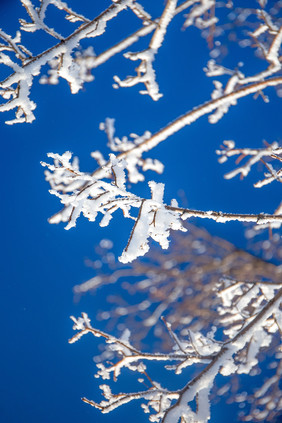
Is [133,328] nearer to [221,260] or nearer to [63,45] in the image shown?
[221,260]

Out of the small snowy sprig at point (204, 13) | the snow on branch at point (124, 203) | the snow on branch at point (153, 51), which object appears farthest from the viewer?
the small snowy sprig at point (204, 13)

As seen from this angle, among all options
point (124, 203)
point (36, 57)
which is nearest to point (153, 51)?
point (36, 57)

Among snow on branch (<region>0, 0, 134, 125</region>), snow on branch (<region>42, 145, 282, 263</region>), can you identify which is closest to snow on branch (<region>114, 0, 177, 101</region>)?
snow on branch (<region>0, 0, 134, 125</region>)

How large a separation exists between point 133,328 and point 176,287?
1.03 metres

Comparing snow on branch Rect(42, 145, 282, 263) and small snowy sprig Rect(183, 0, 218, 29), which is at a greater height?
small snowy sprig Rect(183, 0, 218, 29)

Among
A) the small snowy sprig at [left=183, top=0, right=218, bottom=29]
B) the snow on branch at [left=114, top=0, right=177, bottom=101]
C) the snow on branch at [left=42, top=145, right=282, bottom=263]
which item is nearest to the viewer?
the snow on branch at [left=42, top=145, right=282, bottom=263]

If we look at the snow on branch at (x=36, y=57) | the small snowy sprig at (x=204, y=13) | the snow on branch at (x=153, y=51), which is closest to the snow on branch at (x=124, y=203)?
the snow on branch at (x=36, y=57)

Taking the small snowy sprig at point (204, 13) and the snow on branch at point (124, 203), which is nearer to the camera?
the snow on branch at point (124, 203)

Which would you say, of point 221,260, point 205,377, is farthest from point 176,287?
point 205,377

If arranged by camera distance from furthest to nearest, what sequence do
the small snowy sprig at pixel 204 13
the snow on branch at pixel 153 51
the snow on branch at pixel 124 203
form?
the small snowy sprig at pixel 204 13 → the snow on branch at pixel 153 51 → the snow on branch at pixel 124 203

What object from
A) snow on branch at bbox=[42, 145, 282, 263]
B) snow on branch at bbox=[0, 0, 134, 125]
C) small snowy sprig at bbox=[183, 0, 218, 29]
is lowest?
snow on branch at bbox=[42, 145, 282, 263]

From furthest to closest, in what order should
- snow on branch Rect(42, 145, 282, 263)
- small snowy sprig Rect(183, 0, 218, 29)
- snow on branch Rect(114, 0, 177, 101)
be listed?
1. small snowy sprig Rect(183, 0, 218, 29)
2. snow on branch Rect(114, 0, 177, 101)
3. snow on branch Rect(42, 145, 282, 263)

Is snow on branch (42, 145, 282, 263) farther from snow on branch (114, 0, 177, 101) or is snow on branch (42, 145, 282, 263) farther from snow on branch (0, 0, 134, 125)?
snow on branch (114, 0, 177, 101)

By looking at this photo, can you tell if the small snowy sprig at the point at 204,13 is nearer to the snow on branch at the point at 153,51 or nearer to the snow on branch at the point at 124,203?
the snow on branch at the point at 153,51
